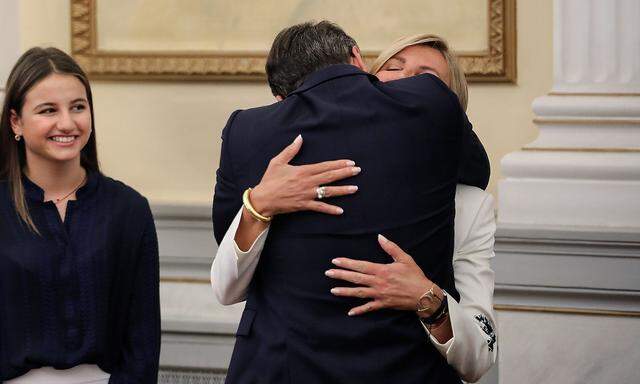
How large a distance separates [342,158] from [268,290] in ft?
0.93

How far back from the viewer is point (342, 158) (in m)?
1.89

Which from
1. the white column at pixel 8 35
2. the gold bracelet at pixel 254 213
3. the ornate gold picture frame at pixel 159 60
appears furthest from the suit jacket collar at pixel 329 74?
the white column at pixel 8 35

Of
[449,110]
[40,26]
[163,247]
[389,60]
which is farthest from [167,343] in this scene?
[449,110]

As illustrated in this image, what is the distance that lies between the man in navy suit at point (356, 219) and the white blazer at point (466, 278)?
5 centimetres

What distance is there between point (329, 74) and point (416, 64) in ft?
1.24

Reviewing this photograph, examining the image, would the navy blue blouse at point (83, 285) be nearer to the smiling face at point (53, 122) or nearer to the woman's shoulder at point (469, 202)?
the smiling face at point (53, 122)

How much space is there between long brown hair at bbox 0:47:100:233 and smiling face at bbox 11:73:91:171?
0.01 metres

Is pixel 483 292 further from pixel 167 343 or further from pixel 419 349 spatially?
pixel 167 343

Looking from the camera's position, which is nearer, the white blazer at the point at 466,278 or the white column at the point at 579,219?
the white blazer at the point at 466,278

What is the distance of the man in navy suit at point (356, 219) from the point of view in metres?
1.88

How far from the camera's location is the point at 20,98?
7.99 ft

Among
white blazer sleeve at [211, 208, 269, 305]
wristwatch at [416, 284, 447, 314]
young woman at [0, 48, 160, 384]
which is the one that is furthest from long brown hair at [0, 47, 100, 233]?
wristwatch at [416, 284, 447, 314]

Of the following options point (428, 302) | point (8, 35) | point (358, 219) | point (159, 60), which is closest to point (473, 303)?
point (428, 302)

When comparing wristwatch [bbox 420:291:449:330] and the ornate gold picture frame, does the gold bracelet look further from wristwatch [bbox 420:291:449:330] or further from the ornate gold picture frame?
the ornate gold picture frame
